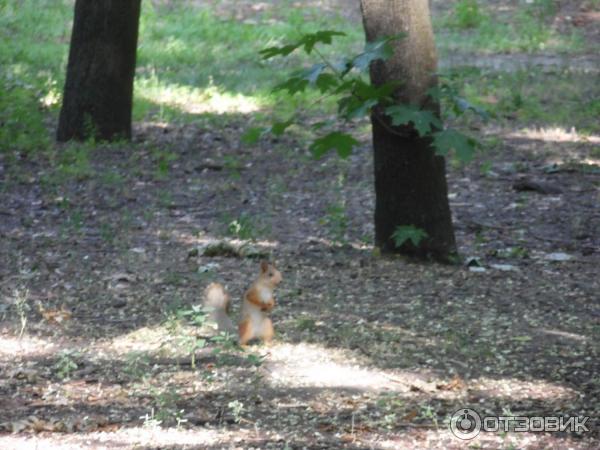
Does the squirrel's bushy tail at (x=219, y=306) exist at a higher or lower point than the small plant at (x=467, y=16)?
lower

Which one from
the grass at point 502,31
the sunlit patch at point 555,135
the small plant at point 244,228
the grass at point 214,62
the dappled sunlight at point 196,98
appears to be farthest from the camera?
the grass at point 502,31

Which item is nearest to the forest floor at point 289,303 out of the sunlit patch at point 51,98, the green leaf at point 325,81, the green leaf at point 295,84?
the green leaf at point 325,81

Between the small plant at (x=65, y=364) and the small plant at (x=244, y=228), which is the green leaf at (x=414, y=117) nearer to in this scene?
the small plant at (x=244, y=228)

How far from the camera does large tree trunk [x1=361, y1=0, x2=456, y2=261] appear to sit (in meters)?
5.84

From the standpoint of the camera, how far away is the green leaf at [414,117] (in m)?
5.57

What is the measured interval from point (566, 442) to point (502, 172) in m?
5.69

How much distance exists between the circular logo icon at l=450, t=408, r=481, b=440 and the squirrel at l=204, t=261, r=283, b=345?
3.43ft

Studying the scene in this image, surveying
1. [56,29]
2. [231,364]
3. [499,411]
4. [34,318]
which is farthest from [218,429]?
[56,29]

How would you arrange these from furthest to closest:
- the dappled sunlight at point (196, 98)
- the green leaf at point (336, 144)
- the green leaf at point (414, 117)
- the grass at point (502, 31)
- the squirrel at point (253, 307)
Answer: the grass at point (502, 31) < the dappled sunlight at point (196, 98) < the green leaf at point (336, 144) < the green leaf at point (414, 117) < the squirrel at point (253, 307)

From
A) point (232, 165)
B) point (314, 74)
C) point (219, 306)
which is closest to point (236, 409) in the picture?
point (219, 306)

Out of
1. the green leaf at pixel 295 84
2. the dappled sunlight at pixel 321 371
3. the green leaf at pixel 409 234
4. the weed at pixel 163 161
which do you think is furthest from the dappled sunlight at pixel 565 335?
the weed at pixel 163 161

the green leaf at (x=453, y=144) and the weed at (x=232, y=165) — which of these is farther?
the weed at (x=232, y=165)

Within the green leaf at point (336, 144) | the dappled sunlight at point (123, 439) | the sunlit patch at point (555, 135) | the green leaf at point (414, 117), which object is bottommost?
the dappled sunlight at point (123, 439)

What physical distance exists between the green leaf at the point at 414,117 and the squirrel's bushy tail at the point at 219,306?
1443mm
